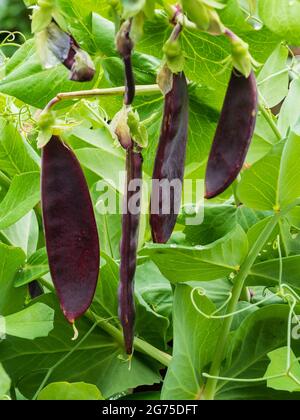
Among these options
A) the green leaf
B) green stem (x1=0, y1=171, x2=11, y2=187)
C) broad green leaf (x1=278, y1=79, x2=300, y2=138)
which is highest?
the green leaf

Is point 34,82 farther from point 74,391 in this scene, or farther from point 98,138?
point 74,391

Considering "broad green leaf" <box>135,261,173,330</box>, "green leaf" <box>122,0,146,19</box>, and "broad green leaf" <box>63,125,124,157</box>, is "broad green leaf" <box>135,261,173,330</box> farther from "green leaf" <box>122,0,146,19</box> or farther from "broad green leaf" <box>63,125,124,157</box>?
"green leaf" <box>122,0,146,19</box>

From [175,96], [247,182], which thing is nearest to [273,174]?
[247,182]

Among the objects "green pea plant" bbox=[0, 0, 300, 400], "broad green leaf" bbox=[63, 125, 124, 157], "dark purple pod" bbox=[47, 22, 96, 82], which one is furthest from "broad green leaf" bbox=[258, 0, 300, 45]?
"broad green leaf" bbox=[63, 125, 124, 157]

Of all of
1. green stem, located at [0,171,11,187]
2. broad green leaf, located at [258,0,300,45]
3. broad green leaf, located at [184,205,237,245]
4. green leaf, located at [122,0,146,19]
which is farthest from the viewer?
green stem, located at [0,171,11,187]

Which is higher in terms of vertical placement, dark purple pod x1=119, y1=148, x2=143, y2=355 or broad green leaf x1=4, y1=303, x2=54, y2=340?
dark purple pod x1=119, y1=148, x2=143, y2=355

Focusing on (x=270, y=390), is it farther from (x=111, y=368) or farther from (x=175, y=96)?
(x=175, y=96)

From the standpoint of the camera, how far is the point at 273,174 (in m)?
0.53

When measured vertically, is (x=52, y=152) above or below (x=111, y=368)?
above

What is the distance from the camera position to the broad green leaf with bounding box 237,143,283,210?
52 cm

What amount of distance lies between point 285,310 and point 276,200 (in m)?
0.08

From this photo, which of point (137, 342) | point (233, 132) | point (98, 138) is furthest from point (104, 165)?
point (233, 132)

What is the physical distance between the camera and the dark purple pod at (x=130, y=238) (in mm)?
437
